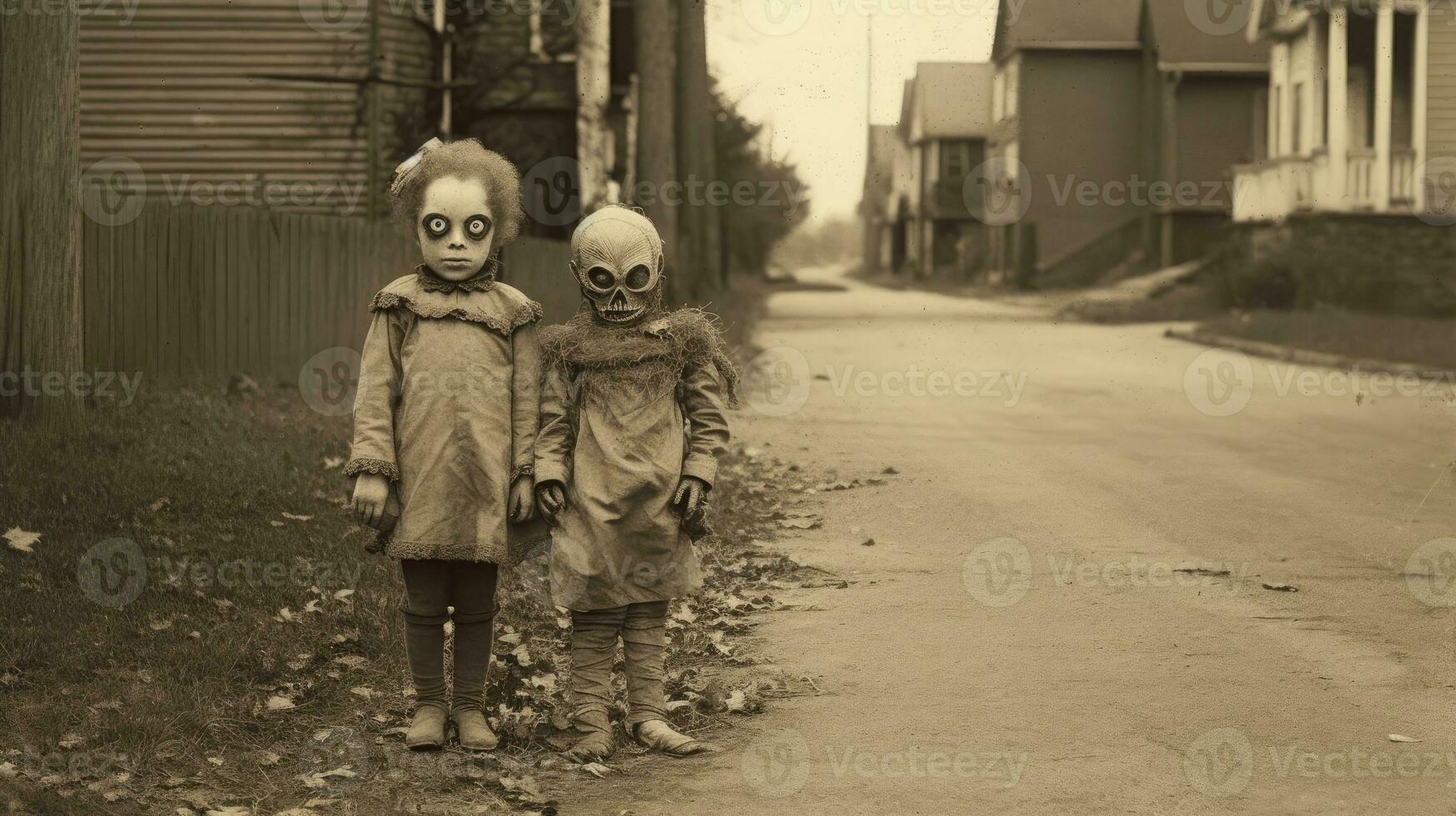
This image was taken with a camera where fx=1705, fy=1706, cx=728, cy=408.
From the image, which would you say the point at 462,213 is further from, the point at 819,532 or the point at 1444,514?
the point at 1444,514

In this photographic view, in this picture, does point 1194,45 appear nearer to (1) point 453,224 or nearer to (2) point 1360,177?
(2) point 1360,177

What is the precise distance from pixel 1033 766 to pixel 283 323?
11441mm

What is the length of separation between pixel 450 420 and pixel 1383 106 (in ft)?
85.0

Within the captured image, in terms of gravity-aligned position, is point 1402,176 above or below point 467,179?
above

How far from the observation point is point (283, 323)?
1514cm

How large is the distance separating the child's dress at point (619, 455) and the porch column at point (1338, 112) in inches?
994

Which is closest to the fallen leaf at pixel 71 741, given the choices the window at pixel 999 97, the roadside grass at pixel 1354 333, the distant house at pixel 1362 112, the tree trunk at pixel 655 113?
the tree trunk at pixel 655 113

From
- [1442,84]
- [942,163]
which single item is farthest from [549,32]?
[942,163]

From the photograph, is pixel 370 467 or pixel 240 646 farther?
pixel 240 646

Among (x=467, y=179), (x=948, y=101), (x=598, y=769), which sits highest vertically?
(x=948, y=101)

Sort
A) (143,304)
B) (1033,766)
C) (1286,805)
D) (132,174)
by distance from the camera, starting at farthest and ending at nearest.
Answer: (132,174) → (143,304) → (1033,766) → (1286,805)

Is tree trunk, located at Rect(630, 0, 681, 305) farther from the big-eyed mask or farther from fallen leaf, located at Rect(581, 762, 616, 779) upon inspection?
fallen leaf, located at Rect(581, 762, 616, 779)

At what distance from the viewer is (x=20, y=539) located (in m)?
7.34

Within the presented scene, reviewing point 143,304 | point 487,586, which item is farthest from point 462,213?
point 143,304
